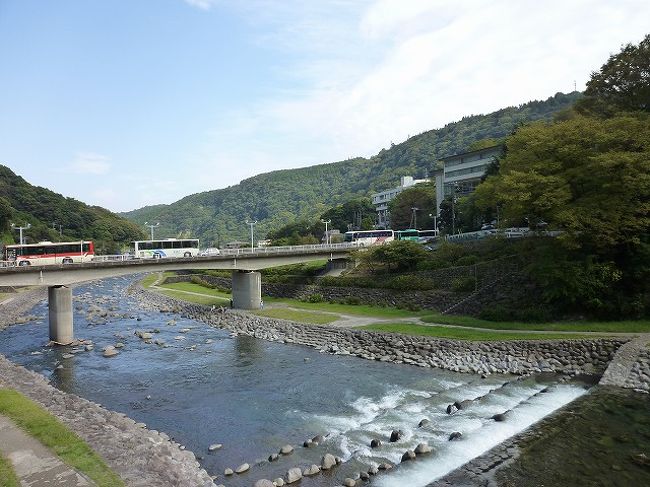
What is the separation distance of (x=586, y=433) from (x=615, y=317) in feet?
50.1

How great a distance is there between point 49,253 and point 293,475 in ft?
137

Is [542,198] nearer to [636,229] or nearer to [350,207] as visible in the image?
[636,229]

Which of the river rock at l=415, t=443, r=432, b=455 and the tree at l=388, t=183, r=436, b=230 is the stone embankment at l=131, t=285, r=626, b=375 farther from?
the tree at l=388, t=183, r=436, b=230

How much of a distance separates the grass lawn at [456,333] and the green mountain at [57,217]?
10575 centimetres

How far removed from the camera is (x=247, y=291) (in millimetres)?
53000

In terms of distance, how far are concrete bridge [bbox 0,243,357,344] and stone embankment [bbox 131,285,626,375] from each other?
11116 millimetres

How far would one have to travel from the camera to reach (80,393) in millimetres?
26281

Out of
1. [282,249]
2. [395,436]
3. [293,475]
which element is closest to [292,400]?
[395,436]

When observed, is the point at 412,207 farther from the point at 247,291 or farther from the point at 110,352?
the point at 110,352

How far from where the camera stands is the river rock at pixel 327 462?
16.6m

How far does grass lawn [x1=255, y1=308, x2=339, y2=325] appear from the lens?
42531 mm

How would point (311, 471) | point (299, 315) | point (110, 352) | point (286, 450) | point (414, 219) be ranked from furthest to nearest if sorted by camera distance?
point (414, 219) < point (299, 315) < point (110, 352) < point (286, 450) < point (311, 471)

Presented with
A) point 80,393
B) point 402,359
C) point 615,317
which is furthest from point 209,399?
point 615,317

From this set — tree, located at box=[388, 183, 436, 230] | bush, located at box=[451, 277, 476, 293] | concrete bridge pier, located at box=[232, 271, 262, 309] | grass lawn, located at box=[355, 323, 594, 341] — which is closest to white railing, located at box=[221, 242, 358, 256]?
concrete bridge pier, located at box=[232, 271, 262, 309]
